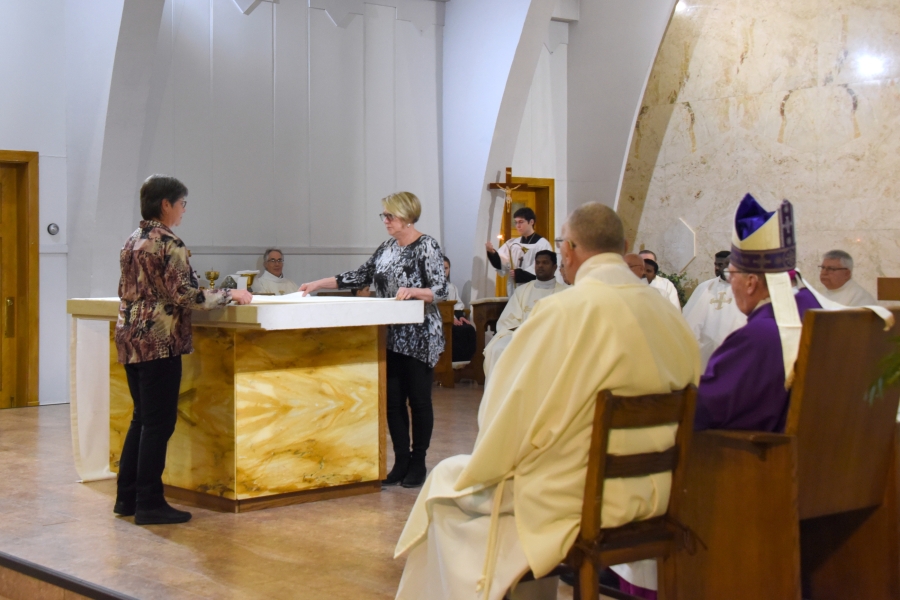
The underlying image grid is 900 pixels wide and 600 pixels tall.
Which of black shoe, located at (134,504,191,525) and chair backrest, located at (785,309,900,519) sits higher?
chair backrest, located at (785,309,900,519)

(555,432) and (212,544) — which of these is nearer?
(555,432)

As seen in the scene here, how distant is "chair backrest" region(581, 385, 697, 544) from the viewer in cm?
244

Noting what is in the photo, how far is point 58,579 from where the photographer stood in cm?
356

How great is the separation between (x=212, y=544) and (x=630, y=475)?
2089 millimetres

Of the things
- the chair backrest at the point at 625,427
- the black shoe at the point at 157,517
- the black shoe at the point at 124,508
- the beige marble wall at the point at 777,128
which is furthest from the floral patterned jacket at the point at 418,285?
the beige marble wall at the point at 777,128

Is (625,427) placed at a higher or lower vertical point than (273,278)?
lower

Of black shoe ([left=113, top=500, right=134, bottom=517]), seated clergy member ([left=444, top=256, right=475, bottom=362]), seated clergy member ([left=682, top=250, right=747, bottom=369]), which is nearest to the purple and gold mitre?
black shoe ([left=113, top=500, right=134, bottom=517])

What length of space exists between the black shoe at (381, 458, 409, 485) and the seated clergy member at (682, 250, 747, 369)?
1.96 metres

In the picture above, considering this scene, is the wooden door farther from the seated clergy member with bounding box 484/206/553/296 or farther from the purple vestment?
the purple vestment

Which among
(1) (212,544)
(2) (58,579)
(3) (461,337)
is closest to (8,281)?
(3) (461,337)

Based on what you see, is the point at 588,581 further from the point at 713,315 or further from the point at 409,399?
the point at 713,315

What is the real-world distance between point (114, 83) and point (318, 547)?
15.8 ft

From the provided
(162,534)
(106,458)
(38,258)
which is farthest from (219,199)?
(162,534)

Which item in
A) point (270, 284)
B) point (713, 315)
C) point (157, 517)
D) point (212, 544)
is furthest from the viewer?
point (270, 284)
